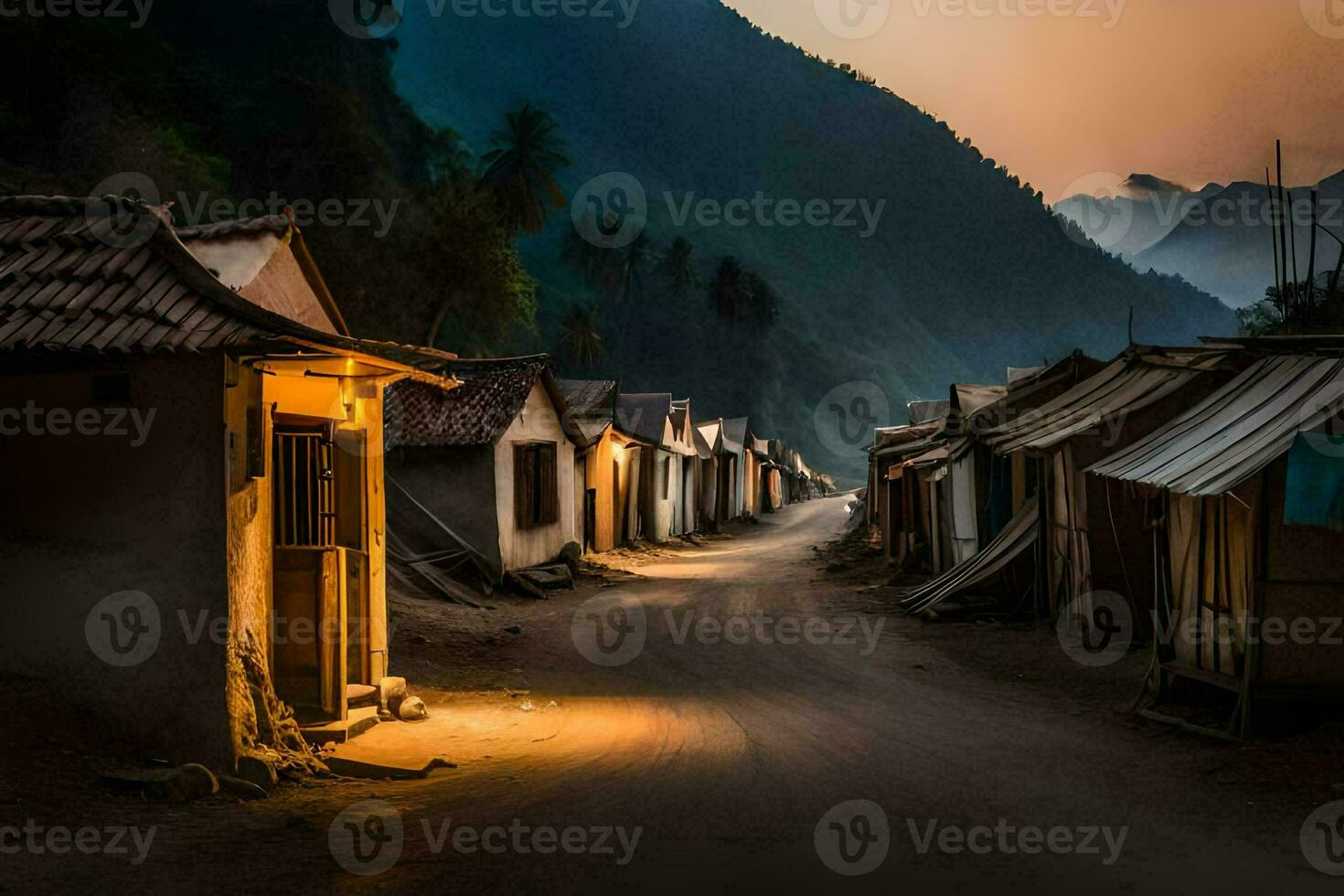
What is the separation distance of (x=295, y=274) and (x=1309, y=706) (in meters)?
10.6

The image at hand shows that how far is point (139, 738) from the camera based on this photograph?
7.65 m

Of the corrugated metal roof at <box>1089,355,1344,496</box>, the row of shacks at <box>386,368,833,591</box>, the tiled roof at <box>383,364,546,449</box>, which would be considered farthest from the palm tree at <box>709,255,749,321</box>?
A: the corrugated metal roof at <box>1089,355,1344,496</box>

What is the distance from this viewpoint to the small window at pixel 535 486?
2109cm

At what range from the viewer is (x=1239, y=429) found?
952cm

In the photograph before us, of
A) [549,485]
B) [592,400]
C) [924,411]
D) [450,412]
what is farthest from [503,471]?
[924,411]

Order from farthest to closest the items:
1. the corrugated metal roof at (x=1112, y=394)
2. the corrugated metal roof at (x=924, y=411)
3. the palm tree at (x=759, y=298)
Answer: the palm tree at (x=759, y=298), the corrugated metal roof at (x=924, y=411), the corrugated metal roof at (x=1112, y=394)

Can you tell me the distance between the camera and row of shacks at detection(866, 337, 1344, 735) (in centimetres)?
866

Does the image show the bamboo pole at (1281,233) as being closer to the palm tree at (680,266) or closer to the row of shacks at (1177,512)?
the row of shacks at (1177,512)

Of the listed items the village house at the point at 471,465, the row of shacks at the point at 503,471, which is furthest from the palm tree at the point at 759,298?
the village house at the point at 471,465

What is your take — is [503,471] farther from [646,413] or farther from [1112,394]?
[646,413]

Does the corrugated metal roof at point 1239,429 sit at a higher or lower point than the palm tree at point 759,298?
lower

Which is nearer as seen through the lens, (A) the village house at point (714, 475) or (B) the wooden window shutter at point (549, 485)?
(B) the wooden window shutter at point (549, 485)

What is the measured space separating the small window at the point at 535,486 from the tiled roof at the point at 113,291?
Result: 39.5 ft

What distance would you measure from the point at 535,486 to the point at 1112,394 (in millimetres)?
11822
